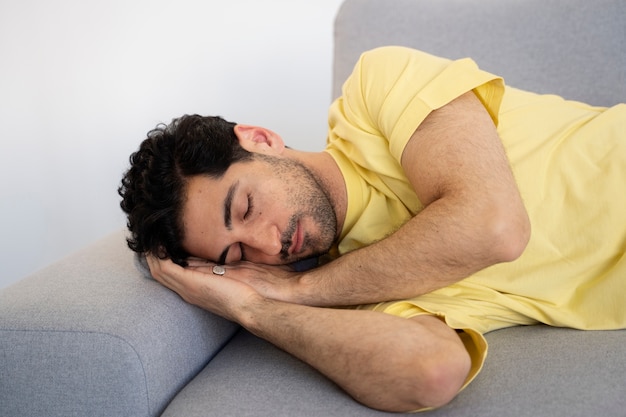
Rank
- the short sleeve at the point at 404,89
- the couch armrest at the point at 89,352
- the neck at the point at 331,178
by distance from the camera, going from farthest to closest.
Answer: the neck at the point at 331,178, the short sleeve at the point at 404,89, the couch armrest at the point at 89,352

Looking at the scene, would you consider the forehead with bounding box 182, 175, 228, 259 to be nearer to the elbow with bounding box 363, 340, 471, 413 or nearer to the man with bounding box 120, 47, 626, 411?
the man with bounding box 120, 47, 626, 411

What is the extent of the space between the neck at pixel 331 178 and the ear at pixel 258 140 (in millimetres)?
30

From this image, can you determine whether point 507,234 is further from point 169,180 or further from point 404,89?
point 169,180

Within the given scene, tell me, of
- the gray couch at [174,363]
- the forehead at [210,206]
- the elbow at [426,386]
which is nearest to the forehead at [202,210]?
the forehead at [210,206]

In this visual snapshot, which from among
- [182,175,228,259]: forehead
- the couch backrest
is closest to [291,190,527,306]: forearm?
[182,175,228,259]: forehead

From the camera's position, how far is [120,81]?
2.67 m

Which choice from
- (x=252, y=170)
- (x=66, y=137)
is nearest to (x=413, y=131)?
(x=252, y=170)

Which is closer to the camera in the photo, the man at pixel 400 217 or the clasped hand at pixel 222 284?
the man at pixel 400 217

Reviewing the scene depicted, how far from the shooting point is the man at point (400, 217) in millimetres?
1271

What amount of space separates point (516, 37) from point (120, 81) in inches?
60.8

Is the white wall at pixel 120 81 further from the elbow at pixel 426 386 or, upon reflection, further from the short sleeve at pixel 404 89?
the elbow at pixel 426 386

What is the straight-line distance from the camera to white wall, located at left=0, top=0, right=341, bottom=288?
2596 millimetres

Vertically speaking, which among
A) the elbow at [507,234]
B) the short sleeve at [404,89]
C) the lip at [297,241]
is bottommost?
the lip at [297,241]

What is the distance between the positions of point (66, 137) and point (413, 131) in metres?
1.81
